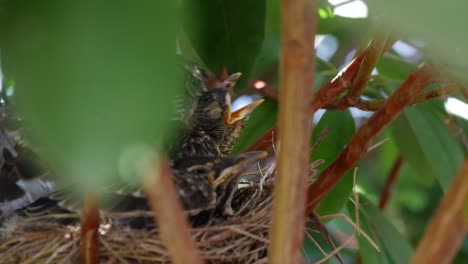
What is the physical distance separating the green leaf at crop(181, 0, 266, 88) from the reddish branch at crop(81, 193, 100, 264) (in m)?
0.28

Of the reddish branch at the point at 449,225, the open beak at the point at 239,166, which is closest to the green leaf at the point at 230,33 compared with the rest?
the open beak at the point at 239,166

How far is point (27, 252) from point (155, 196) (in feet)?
1.65

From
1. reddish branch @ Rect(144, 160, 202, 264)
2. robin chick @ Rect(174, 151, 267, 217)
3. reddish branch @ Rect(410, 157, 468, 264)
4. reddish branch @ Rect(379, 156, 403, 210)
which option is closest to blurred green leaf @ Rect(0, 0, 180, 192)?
reddish branch @ Rect(144, 160, 202, 264)

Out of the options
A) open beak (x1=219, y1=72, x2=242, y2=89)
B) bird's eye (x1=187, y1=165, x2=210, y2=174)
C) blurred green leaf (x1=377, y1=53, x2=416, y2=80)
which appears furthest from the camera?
blurred green leaf (x1=377, y1=53, x2=416, y2=80)

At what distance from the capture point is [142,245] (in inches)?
32.7

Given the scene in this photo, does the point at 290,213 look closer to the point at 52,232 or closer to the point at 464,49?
the point at 464,49

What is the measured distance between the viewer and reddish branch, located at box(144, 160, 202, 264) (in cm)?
36

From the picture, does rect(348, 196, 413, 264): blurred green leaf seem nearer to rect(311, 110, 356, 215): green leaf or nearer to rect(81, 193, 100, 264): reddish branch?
rect(311, 110, 356, 215): green leaf

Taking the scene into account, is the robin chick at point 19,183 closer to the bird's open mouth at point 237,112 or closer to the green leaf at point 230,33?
the green leaf at point 230,33

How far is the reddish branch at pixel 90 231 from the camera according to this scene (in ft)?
1.77

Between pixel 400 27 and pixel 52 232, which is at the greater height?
pixel 400 27

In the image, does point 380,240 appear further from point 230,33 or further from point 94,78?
point 94,78

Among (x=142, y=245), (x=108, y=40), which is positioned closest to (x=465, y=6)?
(x=108, y=40)

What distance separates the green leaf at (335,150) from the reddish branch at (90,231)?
1.80ft
